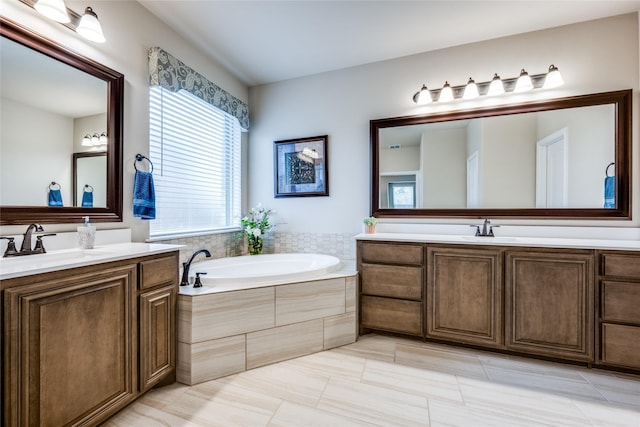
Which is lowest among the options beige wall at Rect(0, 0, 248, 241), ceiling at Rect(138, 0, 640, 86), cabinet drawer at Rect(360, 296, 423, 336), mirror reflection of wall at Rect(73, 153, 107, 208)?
cabinet drawer at Rect(360, 296, 423, 336)

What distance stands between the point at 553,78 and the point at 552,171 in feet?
2.43

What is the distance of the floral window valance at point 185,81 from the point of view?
2.18 meters

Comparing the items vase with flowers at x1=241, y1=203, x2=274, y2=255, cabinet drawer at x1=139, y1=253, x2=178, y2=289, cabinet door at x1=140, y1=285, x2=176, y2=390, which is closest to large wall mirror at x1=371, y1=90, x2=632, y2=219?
vase with flowers at x1=241, y1=203, x2=274, y2=255

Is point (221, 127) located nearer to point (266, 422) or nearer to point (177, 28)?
point (177, 28)

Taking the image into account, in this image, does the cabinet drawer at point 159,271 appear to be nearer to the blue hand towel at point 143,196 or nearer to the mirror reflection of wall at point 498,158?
the blue hand towel at point 143,196

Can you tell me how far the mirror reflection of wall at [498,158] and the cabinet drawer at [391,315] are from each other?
3.13 feet

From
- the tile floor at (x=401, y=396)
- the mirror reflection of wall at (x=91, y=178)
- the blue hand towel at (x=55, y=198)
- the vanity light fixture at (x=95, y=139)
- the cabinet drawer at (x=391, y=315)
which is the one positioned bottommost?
the tile floor at (x=401, y=396)

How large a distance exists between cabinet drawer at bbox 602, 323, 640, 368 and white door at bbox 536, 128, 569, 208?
955 mm

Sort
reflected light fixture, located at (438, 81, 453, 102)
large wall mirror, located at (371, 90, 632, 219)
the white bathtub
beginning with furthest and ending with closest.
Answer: reflected light fixture, located at (438, 81, 453, 102) < large wall mirror, located at (371, 90, 632, 219) < the white bathtub

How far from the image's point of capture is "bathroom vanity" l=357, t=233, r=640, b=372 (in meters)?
1.87

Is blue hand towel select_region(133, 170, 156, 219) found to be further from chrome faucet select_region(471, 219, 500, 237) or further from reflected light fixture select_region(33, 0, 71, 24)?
chrome faucet select_region(471, 219, 500, 237)

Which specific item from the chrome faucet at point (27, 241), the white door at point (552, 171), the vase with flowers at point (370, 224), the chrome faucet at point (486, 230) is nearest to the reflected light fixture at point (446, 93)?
the white door at point (552, 171)

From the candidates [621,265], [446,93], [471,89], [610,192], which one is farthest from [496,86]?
[621,265]

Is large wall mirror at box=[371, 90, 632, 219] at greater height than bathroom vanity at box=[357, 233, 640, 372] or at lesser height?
greater
